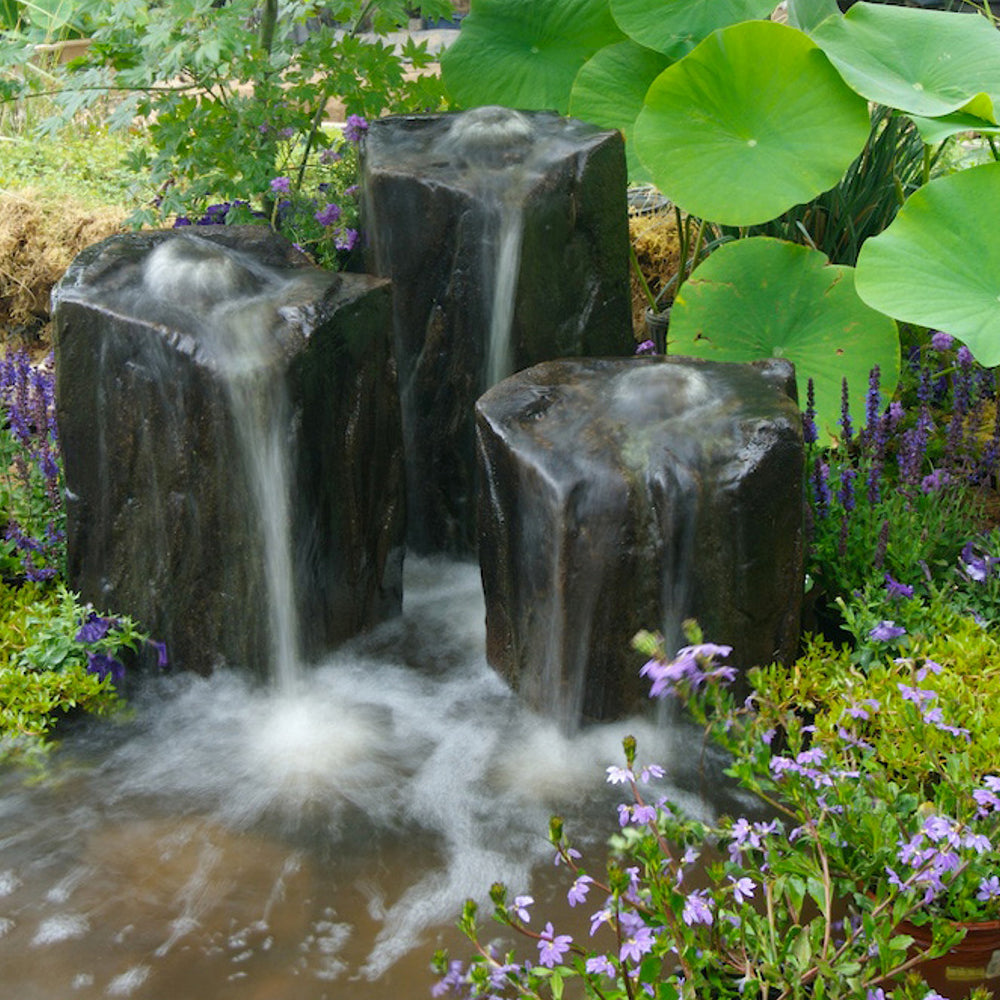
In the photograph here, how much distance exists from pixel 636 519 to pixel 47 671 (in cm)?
145

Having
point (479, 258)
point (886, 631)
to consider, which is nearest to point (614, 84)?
point (479, 258)

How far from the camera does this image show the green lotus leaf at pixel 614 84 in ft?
14.3

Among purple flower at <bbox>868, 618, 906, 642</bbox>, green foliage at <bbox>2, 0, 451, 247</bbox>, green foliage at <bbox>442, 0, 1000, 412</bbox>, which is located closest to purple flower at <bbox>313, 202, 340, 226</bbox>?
green foliage at <bbox>2, 0, 451, 247</bbox>

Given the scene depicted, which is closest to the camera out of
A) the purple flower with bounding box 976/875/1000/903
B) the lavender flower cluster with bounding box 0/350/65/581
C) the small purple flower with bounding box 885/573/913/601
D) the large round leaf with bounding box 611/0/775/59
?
the purple flower with bounding box 976/875/1000/903

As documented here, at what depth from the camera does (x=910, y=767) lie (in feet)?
7.89

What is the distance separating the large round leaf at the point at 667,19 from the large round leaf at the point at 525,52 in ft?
1.13

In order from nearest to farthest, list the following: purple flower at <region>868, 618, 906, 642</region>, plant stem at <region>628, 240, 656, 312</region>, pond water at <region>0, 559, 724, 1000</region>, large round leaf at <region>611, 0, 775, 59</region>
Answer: pond water at <region>0, 559, 724, 1000</region>, purple flower at <region>868, 618, 906, 642</region>, large round leaf at <region>611, 0, 775, 59</region>, plant stem at <region>628, 240, 656, 312</region>

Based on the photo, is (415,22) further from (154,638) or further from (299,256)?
(154,638)

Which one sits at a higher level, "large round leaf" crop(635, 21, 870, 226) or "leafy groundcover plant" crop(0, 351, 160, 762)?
"large round leaf" crop(635, 21, 870, 226)

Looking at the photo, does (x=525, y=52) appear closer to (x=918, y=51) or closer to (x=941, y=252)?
(x=918, y=51)

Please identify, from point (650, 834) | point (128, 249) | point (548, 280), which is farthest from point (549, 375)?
point (650, 834)

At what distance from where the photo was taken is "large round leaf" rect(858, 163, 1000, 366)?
328cm

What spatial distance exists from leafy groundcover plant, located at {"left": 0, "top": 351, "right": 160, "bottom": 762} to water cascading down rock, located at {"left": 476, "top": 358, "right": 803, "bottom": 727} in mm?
1007

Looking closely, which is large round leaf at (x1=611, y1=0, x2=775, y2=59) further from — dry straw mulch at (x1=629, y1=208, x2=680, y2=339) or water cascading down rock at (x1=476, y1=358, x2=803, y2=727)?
water cascading down rock at (x1=476, y1=358, x2=803, y2=727)
